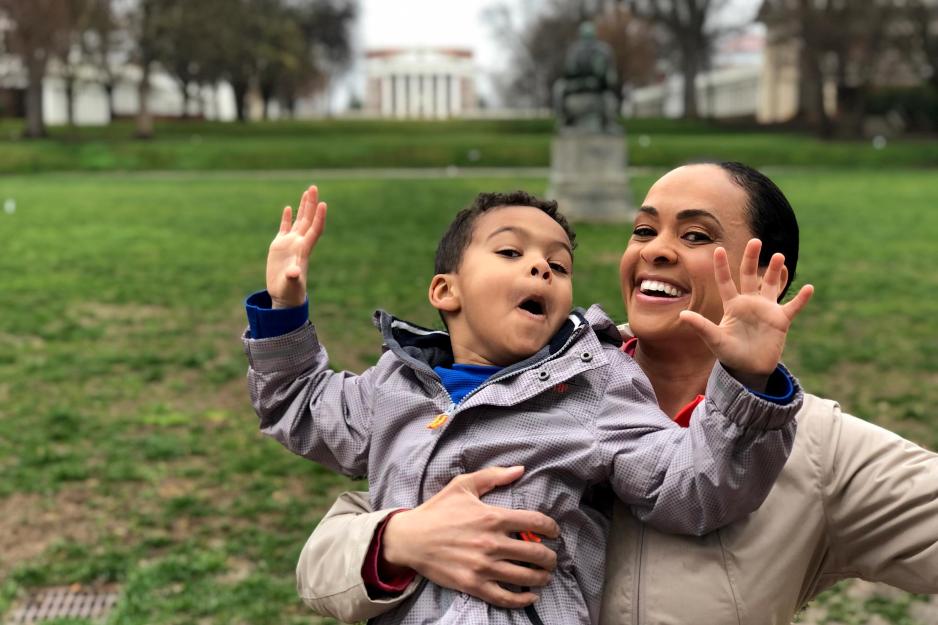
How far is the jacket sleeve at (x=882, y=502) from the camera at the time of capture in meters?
1.81

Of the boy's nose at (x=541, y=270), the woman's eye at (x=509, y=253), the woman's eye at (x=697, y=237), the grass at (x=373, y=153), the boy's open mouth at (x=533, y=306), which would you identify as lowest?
the boy's open mouth at (x=533, y=306)

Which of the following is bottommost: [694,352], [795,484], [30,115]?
[795,484]

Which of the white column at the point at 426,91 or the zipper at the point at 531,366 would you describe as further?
the white column at the point at 426,91

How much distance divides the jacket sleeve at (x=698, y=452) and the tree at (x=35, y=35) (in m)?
43.1

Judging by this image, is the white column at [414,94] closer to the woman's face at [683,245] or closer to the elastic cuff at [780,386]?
the woman's face at [683,245]

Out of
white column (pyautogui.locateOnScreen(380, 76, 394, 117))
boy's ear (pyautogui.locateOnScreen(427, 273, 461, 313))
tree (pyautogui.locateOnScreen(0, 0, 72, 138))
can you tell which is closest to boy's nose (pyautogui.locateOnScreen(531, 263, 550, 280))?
boy's ear (pyautogui.locateOnScreen(427, 273, 461, 313))

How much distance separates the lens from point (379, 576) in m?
1.92

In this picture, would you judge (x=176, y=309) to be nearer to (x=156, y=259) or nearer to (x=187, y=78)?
(x=156, y=259)

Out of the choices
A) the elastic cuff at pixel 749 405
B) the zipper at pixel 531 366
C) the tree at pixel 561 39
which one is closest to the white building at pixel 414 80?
the tree at pixel 561 39

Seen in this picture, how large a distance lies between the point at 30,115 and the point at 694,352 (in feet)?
150

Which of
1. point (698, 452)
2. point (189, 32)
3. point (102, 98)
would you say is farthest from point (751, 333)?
→ point (102, 98)

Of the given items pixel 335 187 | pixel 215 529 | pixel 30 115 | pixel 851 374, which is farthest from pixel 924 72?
pixel 215 529

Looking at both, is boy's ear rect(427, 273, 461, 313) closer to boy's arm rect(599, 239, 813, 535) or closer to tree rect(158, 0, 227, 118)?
boy's arm rect(599, 239, 813, 535)

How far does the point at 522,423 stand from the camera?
192cm
